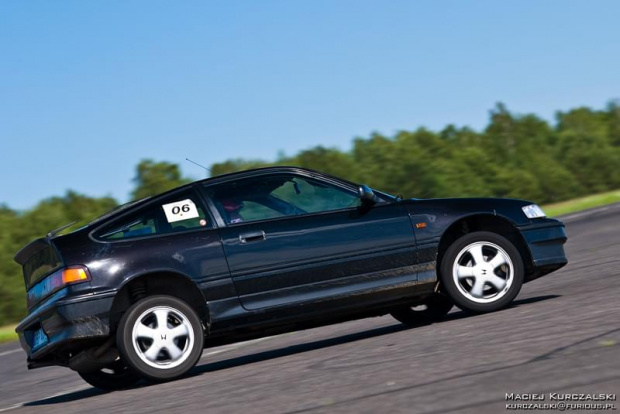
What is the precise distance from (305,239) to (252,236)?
1.43 feet

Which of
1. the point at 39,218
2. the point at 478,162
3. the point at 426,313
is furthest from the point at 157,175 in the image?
the point at 426,313

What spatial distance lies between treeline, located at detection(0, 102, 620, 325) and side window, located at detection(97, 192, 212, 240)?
5684 centimetres

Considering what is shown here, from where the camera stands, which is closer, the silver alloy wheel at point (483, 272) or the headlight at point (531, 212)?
the silver alloy wheel at point (483, 272)

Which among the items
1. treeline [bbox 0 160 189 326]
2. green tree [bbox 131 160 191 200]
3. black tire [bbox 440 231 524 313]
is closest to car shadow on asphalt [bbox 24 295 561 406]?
black tire [bbox 440 231 524 313]

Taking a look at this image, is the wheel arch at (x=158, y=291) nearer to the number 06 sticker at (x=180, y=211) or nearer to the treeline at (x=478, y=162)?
the number 06 sticker at (x=180, y=211)

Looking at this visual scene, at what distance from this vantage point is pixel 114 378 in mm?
9000

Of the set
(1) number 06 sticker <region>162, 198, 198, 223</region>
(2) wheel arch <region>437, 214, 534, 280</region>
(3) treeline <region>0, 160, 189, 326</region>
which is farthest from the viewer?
(3) treeline <region>0, 160, 189, 326</region>

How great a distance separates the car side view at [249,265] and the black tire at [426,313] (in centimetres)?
50

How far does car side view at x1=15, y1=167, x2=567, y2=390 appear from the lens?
26.6 ft

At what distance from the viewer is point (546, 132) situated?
95.9 metres

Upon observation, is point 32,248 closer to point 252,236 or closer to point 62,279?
point 62,279

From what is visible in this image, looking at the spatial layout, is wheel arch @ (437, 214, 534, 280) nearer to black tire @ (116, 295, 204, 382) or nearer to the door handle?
the door handle

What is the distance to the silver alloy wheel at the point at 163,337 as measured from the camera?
317 inches

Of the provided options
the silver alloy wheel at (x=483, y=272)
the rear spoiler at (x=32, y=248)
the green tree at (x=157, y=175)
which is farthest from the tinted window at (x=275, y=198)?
the green tree at (x=157, y=175)
